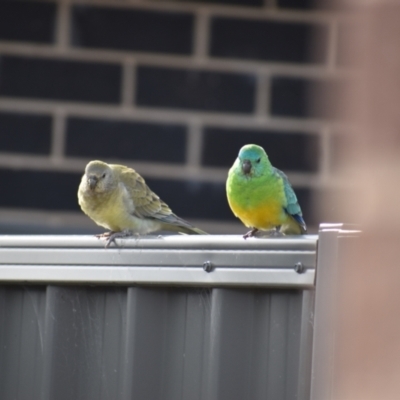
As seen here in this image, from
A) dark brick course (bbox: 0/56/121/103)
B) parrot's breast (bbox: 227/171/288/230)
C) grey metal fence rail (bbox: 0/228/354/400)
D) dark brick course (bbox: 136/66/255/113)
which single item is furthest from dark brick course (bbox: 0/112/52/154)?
grey metal fence rail (bbox: 0/228/354/400)

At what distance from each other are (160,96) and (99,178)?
1.41 meters

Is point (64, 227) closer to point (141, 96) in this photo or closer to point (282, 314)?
point (141, 96)

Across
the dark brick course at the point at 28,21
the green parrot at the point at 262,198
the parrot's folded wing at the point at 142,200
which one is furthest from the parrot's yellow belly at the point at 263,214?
the dark brick course at the point at 28,21

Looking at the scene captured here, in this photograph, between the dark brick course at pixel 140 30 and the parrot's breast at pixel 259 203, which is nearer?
the parrot's breast at pixel 259 203

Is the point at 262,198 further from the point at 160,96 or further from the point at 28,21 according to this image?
the point at 28,21

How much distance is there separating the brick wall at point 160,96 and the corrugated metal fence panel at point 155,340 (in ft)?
8.58

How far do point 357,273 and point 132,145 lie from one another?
4.45 m

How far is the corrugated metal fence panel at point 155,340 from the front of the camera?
2.08 metres

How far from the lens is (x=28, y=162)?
513cm

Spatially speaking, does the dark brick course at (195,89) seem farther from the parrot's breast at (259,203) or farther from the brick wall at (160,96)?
the parrot's breast at (259,203)

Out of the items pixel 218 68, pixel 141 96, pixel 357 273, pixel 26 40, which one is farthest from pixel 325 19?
pixel 357 273

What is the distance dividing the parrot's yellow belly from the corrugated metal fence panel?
1.02 m

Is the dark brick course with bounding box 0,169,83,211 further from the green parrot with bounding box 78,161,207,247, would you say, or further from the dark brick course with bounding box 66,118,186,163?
the green parrot with bounding box 78,161,207,247

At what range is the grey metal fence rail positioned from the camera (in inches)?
Result: 81.5
